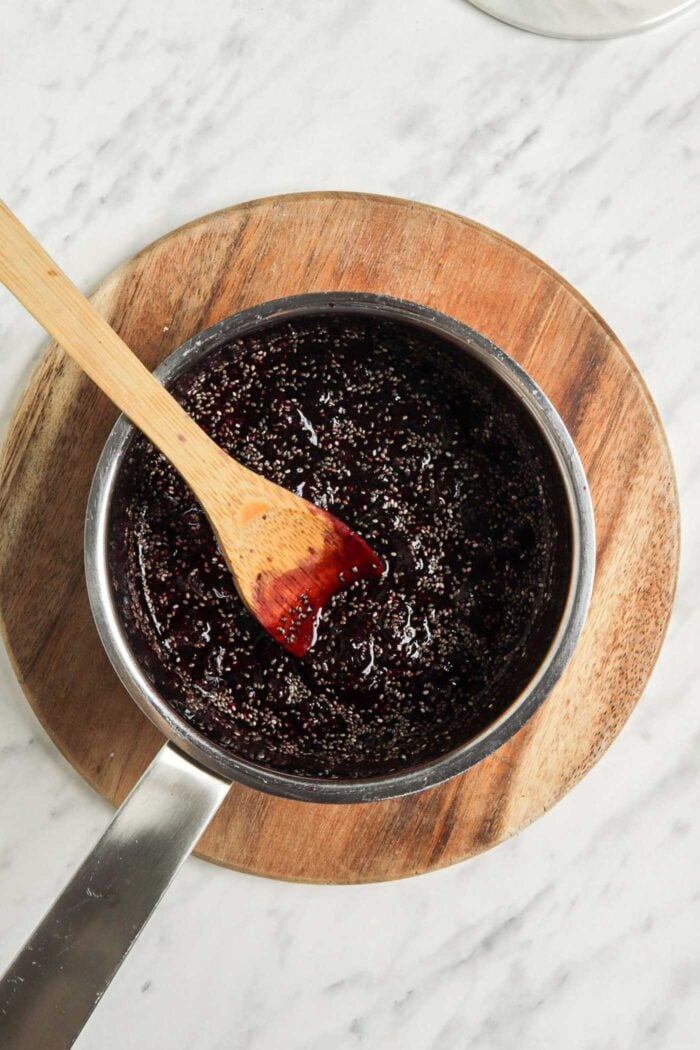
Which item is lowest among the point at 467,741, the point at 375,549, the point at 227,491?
the point at 467,741

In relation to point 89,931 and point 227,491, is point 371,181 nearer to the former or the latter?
point 227,491

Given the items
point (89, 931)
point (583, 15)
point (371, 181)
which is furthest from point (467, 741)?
point (583, 15)

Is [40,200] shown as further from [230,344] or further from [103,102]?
[230,344]

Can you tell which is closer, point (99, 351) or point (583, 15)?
point (99, 351)

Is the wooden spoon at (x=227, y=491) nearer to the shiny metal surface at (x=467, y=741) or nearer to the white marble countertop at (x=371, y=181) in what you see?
the shiny metal surface at (x=467, y=741)

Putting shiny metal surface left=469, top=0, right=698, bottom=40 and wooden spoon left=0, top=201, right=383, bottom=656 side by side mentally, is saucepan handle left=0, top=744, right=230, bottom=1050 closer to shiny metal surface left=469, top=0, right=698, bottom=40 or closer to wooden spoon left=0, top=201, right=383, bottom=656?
wooden spoon left=0, top=201, right=383, bottom=656

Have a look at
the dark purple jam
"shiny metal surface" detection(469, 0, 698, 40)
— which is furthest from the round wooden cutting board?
"shiny metal surface" detection(469, 0, 698, 40)

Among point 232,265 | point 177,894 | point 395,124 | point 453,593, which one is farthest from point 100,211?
point 177,894
